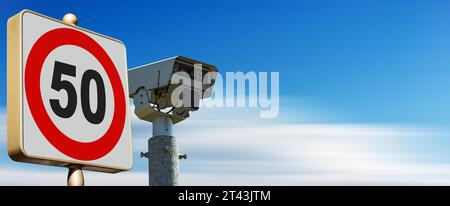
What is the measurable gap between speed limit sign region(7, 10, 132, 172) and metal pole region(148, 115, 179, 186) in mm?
8388

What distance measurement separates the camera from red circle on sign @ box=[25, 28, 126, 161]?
2834 mm

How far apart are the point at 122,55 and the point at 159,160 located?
843cm

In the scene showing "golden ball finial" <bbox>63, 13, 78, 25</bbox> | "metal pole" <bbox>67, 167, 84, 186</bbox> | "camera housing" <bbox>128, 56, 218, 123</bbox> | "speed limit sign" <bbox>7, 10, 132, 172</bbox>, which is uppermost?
"camera housing" <bbox>128, 56, 218, 123</bbox>

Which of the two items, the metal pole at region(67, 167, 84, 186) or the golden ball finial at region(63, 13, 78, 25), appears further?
the golden ball finial at region(63, 13, 78, 25)

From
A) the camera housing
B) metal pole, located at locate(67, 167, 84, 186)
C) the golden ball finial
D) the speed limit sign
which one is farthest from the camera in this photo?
the camera housing

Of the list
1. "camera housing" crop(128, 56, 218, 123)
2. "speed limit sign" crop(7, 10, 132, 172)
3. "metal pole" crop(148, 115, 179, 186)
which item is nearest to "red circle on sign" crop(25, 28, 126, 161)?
"speed limit sign" crop(7, 10, 132, 172)

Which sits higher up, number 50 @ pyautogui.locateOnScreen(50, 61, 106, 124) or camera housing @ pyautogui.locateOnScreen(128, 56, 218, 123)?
camera housing @ pyautogui.locateOnScreen(128, 56, 218, 123)

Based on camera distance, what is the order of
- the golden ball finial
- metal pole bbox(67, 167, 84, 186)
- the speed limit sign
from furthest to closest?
the golden ball finial < metal pole bbox(67, 167, 84, 186) < the speed limit sign

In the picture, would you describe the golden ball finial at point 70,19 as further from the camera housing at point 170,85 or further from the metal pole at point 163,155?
the metal pole at point 163,155

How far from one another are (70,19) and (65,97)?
47cm

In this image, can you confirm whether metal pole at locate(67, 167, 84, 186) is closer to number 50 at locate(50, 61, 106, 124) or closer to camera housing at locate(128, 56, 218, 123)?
number 50 at locate(50, 61, 106, 124)

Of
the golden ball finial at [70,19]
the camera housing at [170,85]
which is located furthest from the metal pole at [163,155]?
the golden ball finial at [70,19]
